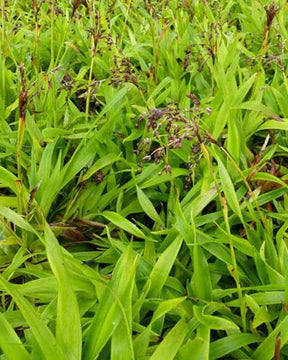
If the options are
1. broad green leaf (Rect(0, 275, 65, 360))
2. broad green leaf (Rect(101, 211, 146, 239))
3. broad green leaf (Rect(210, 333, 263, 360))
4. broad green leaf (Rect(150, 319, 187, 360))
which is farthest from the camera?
broad green leaf (Rect(101, 211, 146, 239))

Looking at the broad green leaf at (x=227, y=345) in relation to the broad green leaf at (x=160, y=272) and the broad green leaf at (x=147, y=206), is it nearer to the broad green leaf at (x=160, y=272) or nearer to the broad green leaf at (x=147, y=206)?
the broad green leaf at (x=160, y=272)

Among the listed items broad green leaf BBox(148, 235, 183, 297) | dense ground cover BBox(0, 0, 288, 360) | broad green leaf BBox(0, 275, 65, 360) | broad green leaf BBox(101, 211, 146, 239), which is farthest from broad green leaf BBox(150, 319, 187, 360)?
broad green leaf BBox(101, 211, 146, 239)

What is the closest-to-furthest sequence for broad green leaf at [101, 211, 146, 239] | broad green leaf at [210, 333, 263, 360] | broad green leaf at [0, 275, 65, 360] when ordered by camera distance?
broad green leaf at [0, 275, 65, 360] → broad green leaf at [210, 333, 263, 360] → broad green leaf at [101, 211, 146, 239]

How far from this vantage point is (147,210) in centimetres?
186

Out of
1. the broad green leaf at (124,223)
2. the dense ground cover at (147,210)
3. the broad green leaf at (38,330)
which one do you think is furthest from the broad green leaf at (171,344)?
the broad green leaf at (124,223)

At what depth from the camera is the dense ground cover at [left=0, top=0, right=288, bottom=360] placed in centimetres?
133

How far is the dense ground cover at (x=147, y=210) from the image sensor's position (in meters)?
1.33

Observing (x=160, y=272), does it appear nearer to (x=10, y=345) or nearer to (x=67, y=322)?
(x=67, y=322)

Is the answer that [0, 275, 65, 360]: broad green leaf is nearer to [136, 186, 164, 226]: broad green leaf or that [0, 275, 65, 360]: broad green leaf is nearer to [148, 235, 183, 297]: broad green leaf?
[148, 235, 183, 297]: broad green leaf

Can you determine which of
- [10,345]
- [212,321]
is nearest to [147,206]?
[212,321]

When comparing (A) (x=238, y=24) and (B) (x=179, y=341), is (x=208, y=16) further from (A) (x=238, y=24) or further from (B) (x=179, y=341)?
(B) (x=179, y=341)

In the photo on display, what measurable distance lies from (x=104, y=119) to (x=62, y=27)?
3.58ft

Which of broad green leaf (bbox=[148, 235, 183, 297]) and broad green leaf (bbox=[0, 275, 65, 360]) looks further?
broad green leaf (bbox=[148, 235, 183, 297])

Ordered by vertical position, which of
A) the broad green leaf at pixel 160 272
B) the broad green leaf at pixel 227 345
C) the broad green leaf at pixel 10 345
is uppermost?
the broad green leaf at pixel 10 345
